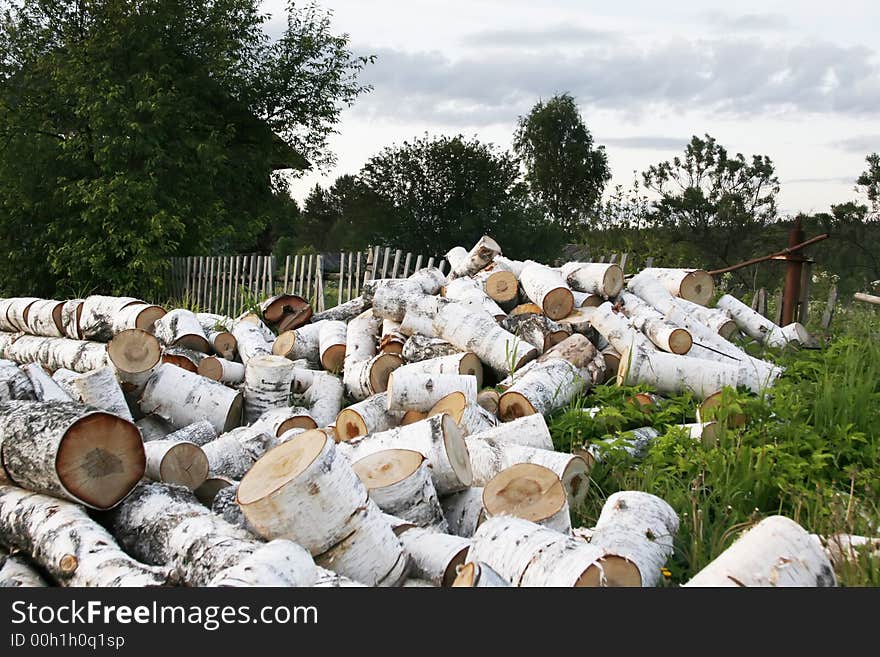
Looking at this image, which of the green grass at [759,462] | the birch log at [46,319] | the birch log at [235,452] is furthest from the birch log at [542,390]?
the birch log at [46,319]

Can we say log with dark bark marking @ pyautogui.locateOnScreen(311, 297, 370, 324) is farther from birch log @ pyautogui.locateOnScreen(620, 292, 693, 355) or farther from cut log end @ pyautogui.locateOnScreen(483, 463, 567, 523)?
cut log end @ pyautogui.locateOnScreen(483, 463, 567, 523)

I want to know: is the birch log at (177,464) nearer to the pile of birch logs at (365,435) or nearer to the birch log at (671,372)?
the pile of birch logs at (365,435)

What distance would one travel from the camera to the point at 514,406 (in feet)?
19.3

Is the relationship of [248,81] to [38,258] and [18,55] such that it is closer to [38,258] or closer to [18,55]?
[18,55]

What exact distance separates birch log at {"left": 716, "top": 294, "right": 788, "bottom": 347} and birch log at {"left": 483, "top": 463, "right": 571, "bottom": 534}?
16.4 feet

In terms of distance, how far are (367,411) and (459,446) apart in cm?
158

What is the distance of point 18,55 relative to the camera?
62.8ft

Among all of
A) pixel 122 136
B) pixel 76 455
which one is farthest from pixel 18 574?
pixel 122 136

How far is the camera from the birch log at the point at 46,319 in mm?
8416

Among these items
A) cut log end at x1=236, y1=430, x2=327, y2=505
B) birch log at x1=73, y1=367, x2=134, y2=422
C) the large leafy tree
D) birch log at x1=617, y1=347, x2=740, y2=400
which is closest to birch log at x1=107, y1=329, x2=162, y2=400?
birch log at x1=73, y1=367, x2=134, y2=422

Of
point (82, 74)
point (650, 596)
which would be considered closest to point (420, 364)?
point (650, 596)

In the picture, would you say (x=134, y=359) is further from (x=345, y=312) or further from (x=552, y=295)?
(x=552, y=295)

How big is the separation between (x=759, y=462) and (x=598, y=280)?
12.3 ft

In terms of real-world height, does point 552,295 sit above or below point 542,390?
above
